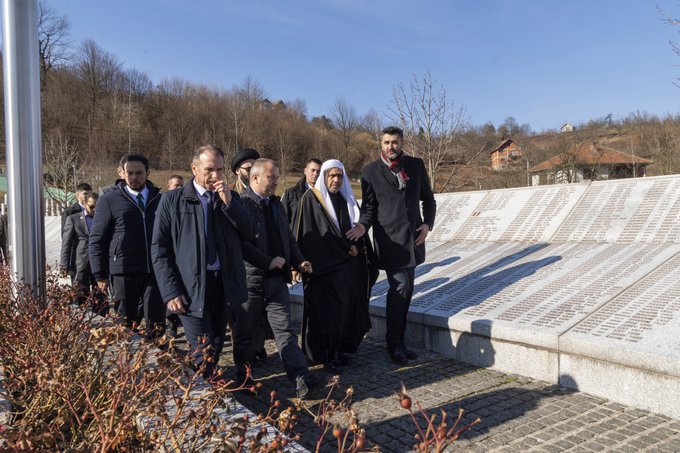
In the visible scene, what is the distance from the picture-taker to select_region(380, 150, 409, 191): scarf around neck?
4.82 m

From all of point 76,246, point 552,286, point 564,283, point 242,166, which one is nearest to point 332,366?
point 242,166

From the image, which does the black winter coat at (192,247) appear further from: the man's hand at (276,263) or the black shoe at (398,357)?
the black shoe at (398,357)

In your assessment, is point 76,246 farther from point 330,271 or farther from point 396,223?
point 396,223

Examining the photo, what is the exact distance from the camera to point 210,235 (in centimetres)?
359

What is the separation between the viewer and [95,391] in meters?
2.67

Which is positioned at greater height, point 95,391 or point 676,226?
point 676,226

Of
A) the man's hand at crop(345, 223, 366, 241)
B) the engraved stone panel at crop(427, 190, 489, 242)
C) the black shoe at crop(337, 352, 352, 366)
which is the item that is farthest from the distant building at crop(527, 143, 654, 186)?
the black shoe at crop(337, 352, 352, 366)

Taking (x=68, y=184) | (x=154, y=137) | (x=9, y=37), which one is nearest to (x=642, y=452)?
(x=9, y=37)

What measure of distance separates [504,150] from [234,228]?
146ft

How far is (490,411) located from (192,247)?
2.18 meters

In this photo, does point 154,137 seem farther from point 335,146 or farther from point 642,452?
point 642,452

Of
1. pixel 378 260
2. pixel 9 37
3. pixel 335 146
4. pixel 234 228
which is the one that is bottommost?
pixel 378 260

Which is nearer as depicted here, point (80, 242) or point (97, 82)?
point (80, 242)

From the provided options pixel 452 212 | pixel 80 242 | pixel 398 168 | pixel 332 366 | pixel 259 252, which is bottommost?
pixel 332 366
